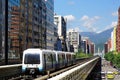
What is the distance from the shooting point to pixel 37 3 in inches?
6048

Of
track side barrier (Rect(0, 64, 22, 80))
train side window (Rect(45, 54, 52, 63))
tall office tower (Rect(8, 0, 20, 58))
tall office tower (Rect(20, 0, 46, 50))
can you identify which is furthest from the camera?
tall office tower (Rect(20, 0, 46, 50))

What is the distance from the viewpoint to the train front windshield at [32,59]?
4187cm

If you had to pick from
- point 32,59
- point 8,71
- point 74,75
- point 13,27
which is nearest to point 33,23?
point 13,27

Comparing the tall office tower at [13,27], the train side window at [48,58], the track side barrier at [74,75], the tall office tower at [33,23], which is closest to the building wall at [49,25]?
the tall office tower at [33,23]

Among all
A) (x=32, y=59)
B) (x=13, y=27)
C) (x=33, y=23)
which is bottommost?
(x=32, y=59)

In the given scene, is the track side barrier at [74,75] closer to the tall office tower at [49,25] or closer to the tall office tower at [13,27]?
the tall office tower at [13,27]

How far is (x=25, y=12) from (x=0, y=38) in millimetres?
35173

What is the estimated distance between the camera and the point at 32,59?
42.1 metres

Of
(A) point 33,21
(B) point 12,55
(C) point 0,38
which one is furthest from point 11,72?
(A) point 33,21

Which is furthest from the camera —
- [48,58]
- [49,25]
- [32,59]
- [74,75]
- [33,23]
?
[49,25]

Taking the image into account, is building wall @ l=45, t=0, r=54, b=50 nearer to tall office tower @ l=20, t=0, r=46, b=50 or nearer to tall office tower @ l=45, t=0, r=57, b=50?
tall office tower @ l=45, t=0, r=57, b=50

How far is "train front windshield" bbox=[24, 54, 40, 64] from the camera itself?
1648 inches

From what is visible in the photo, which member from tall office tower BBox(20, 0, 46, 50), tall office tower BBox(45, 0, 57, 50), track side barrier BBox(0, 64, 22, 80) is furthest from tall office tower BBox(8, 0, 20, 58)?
track side barrier BBox(0, 64, 22, 80)

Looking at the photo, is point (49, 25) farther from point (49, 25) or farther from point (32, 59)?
point (32, 59)
